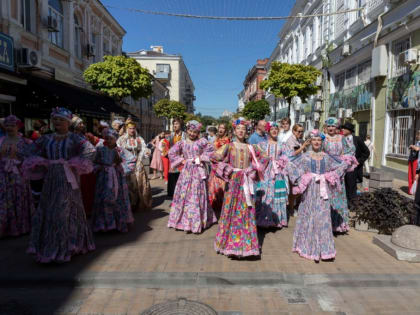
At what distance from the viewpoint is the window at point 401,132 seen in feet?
39.3

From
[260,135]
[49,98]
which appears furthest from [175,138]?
[49,98]

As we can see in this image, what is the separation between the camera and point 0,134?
5.99m

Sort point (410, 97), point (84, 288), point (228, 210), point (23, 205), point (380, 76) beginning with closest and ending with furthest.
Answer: point (84, 288), point (228, 210), point (23, 205), point (410, 97), point (380, 76)

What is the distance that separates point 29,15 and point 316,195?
1371 cm

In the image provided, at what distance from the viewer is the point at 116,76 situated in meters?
16.4

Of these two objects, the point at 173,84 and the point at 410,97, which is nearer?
the point at 410,97

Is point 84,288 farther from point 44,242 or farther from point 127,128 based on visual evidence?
point 127,128

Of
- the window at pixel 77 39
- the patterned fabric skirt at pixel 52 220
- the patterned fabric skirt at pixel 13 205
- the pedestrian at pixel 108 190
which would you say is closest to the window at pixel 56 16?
the window at pixel 77 39

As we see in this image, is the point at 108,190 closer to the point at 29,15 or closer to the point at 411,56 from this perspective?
the point at 411,56

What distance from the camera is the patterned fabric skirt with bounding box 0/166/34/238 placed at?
544 cm

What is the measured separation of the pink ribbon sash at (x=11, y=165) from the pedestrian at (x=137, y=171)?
195cm

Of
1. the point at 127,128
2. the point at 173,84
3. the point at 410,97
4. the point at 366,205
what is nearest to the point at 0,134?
the point at 127,128

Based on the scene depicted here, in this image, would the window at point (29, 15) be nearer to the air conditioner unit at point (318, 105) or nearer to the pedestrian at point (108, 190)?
the pedestrian at point (108, 190)

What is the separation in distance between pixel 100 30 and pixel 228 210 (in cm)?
2084
